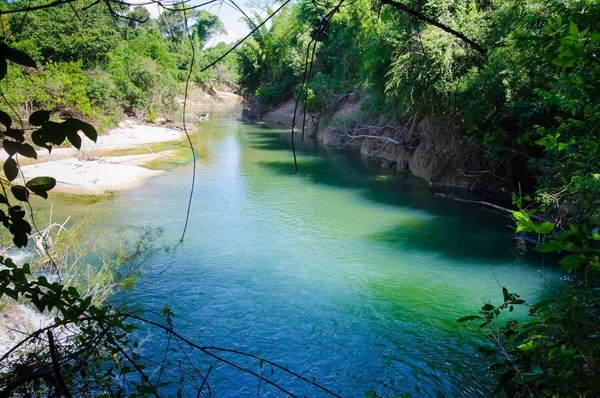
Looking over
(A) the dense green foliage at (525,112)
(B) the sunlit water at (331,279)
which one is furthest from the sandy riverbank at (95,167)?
(A) the dense green foliage at (525,112)

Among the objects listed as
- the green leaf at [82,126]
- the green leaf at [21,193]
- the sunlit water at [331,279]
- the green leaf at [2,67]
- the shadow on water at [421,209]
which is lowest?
the sunlit water at [331,279]

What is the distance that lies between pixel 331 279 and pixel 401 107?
9935 mm

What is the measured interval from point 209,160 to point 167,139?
6961 millimetres

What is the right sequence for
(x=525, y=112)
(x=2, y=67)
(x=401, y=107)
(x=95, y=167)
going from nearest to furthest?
(x=2, y=67) → (x=525, y=112) → (x=401, y=107) → (x=95, y=167)

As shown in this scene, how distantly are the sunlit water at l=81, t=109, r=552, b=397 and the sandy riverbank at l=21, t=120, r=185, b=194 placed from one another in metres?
1.29

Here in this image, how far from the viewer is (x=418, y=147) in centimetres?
1858

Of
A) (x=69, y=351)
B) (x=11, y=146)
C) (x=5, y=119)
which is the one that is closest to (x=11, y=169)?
(x=11, y=146)

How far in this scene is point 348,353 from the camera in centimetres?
683

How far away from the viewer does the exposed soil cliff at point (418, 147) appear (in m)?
15.6

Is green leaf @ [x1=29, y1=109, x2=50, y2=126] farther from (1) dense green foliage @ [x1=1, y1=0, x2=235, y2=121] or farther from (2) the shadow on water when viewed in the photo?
(1) dense green foliage @ [x1=1, y1=0, x2=235, y2=121]

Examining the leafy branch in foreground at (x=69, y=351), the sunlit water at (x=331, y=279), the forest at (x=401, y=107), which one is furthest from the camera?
the sunlit water at (x=331, y=279)

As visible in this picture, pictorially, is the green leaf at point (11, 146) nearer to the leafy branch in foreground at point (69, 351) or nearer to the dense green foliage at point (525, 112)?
the leafy branch in foreground at point (69, 351)

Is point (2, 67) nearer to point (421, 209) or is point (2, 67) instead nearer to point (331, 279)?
point (331, 279)

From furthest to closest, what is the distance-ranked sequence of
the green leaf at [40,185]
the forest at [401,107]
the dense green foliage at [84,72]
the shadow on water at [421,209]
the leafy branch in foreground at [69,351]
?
the dense green foliage at [84,72] < the shadow on water at [421,209] < the forest at [401,107] < the leafy branch in foreground at [69,351] < the green leaf at [40,185]
